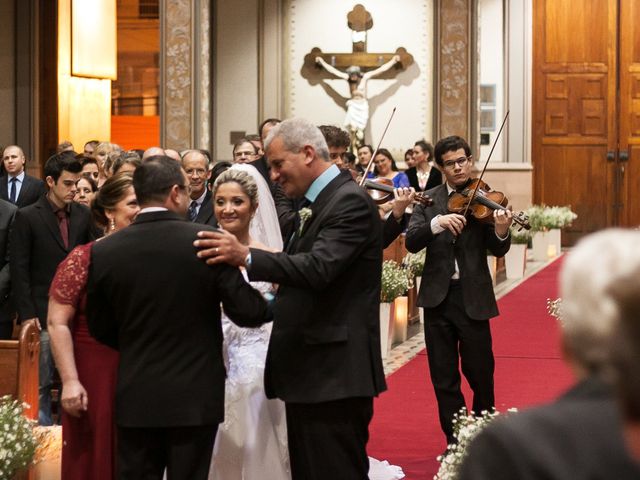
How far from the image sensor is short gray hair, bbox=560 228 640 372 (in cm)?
131

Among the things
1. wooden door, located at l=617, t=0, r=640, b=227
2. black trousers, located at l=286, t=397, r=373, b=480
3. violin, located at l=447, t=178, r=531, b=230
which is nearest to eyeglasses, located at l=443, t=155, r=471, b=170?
violin, located at l=447, t=178, r=531, b=230

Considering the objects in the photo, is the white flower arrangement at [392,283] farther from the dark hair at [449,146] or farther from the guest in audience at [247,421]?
the guest in audience at [247,421]

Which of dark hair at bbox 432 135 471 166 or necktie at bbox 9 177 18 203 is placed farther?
necktie at bbox 9 177 18 203

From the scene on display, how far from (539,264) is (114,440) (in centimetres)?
1234

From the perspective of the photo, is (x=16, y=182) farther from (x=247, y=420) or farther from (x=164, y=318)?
(x=164, y=318)

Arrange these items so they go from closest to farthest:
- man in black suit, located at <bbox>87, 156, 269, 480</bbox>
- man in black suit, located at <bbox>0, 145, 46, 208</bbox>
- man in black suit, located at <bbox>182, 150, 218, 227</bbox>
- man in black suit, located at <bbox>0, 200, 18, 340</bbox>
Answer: man in black suit, located at <bbox>87, 156, 269, 480</bbox> → man in black suit, located at <bbox>0, 200, 18, 340</bbox> → man in black suit, located at <bbox>182, 150, 218, 227</bbox> → man in black suit, located at <bbox>0, 145, 46, 208</bbox>

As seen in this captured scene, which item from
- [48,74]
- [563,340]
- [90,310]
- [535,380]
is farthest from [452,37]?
[563,340]

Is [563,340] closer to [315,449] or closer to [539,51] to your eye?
[315,449]

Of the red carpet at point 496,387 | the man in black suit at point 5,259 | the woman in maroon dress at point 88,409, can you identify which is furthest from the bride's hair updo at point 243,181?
the man in black suit at point 5,259

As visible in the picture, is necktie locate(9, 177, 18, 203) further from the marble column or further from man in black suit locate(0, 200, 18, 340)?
the marble column

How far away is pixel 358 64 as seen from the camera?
54.4 feet

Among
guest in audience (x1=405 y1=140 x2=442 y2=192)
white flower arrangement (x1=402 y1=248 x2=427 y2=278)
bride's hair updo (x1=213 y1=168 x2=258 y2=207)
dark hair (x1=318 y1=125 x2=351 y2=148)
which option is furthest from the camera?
guest in audience (x1=405 y1=140 x2=442 y2=192)

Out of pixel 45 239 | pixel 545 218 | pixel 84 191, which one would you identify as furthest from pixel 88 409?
pixel 545 218

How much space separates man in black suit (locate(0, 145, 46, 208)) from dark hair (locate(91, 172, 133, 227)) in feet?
17.5
